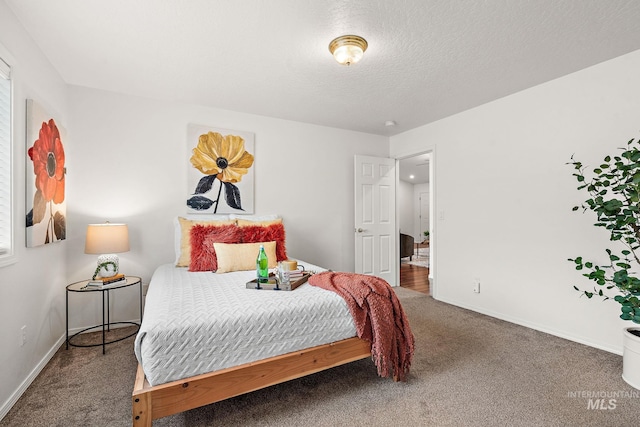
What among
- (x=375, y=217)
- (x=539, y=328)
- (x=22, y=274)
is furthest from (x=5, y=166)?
(x=539, y=328)

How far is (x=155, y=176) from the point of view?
11.1 feet

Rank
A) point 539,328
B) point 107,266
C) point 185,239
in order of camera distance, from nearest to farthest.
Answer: point 107,266 < point 539,328 < point 185,239

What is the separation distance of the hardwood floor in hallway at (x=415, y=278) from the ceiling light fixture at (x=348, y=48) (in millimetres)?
3425

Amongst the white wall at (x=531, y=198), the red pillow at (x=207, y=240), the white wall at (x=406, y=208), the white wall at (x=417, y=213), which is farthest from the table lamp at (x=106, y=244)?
the white wall at (x=417, y=213)

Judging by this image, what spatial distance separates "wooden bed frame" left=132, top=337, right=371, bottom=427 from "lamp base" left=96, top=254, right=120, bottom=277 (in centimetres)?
153

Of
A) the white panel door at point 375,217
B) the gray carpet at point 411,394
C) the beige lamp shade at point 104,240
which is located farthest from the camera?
the white panel door at point 375,217

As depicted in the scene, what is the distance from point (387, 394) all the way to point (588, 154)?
262 cm

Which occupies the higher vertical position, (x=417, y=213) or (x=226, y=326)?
(x=417, y=213)

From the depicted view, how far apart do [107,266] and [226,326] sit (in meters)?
1.81

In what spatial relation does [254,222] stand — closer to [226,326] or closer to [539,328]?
[226,326]

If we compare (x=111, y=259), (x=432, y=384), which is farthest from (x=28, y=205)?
(x=432, y=384)

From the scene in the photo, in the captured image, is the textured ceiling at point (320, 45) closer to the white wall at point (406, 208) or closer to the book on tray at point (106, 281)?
the book on tray at point (106, 281)

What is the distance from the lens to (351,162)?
4.65m

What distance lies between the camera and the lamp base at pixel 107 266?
2766mm
